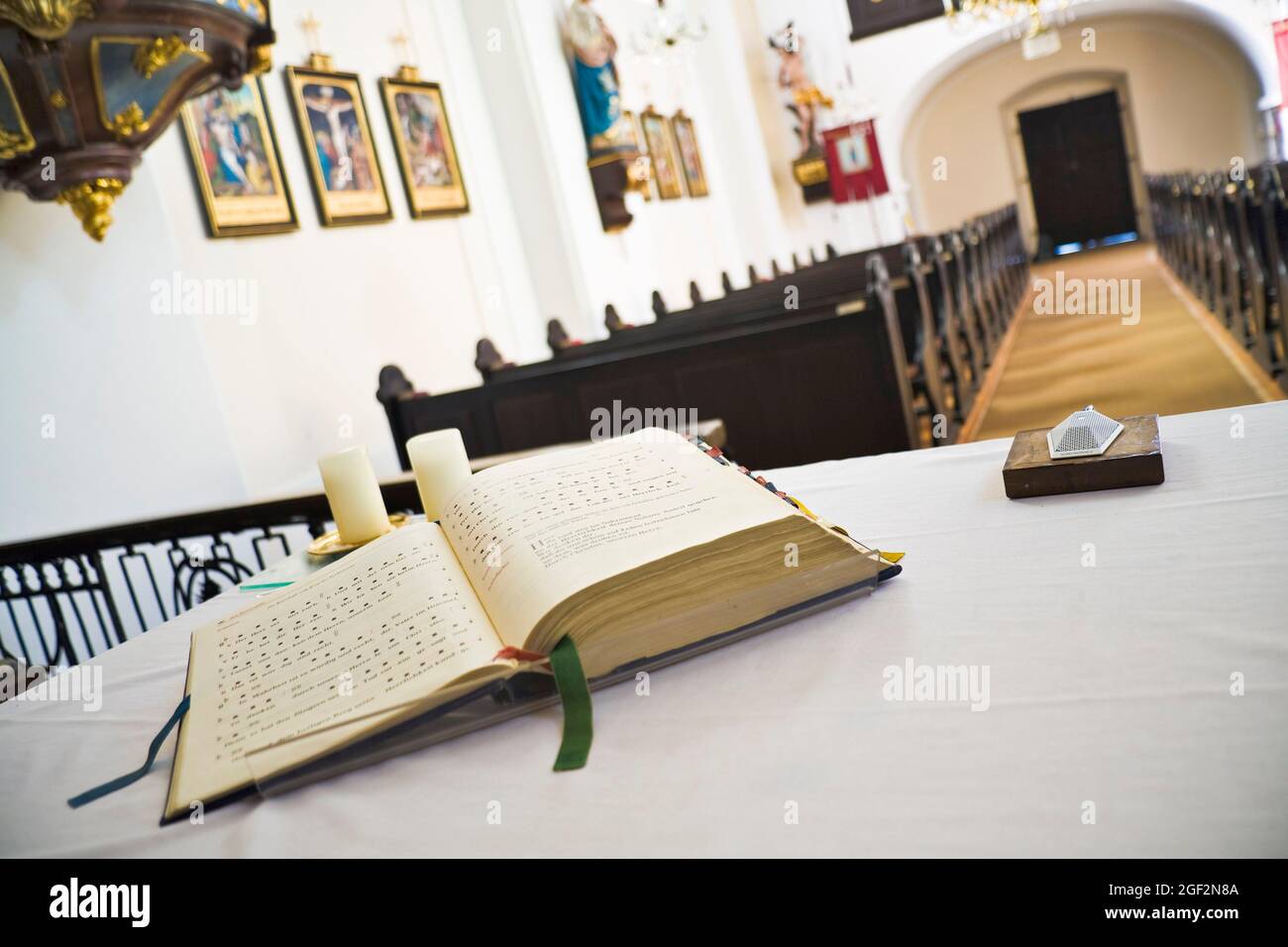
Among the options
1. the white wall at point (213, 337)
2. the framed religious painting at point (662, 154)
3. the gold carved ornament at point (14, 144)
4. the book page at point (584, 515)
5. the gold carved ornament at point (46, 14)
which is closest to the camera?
the book page at point (584, 515)

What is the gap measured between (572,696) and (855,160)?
49.4ft

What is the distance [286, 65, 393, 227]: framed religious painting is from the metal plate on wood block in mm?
5589

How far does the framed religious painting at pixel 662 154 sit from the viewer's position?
10.8 m

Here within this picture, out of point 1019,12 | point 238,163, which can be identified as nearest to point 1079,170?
point 1019,12

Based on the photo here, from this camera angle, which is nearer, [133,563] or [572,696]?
[572,696]

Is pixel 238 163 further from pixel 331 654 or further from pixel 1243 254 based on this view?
pixel 1243 254

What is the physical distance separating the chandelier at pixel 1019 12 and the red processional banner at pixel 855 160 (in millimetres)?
1830

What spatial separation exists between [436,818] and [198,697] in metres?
0.39

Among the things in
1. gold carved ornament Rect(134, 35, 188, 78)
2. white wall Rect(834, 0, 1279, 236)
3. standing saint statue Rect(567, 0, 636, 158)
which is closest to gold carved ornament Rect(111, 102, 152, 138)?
gold carved ornament Rect(134, 35, 188, 78)

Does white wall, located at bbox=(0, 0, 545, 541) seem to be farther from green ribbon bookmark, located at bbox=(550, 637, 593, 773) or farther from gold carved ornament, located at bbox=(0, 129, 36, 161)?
green ribbon bookmark, located at bbox=(550, 637, 593, 773)

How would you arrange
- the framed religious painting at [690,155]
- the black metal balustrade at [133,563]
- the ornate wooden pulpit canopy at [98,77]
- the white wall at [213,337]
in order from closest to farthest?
the black metal balustrade at [133,563]
the ornate wooden pulpit canopy at [98,77]
the white wall at [213,337]
the framed religious painting at [690,155]

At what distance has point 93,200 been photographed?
151 inches

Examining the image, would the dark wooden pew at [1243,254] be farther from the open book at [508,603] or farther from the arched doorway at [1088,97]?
the arched doorway at [1088,97]

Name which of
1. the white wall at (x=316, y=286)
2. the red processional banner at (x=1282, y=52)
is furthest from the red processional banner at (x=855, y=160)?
the red processional banner at (x=1282, y=52)
